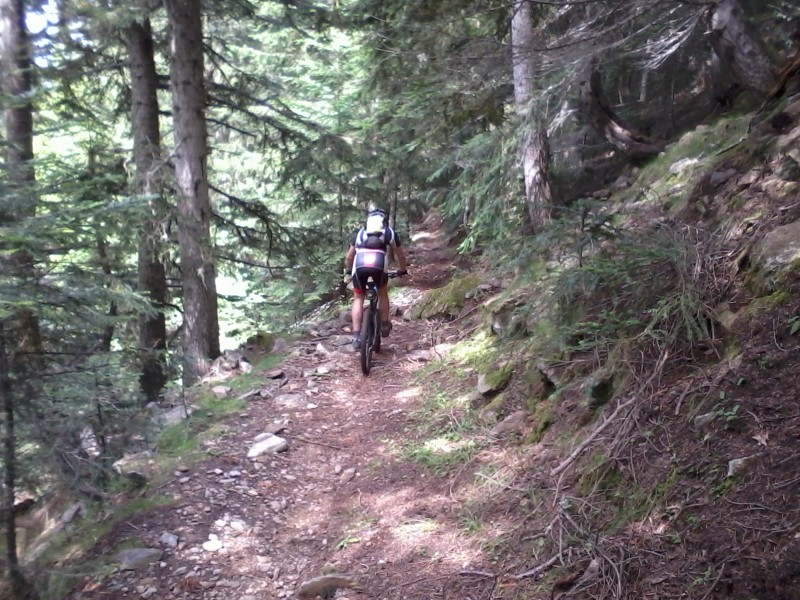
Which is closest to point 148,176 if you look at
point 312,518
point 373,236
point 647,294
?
point 373,236

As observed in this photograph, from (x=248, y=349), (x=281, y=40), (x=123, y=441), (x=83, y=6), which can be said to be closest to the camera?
(x=123, y=441)

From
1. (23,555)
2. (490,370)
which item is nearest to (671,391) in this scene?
(490,370)

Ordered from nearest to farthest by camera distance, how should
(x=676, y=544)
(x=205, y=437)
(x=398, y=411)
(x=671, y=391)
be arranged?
(x=676, y=544) → (x=671, y=391) → (x=205, y=437) → (x=398, y=411)

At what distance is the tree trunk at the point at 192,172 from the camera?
847 centimetres

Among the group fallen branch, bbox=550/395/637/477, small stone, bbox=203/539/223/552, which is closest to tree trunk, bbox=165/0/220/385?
small stone, bbox=203/539/223/552

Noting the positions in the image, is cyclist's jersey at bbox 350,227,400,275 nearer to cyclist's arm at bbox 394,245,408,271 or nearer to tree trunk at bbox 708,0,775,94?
cyclist's arm at bbox 394,245,408,271

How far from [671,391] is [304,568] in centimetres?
282

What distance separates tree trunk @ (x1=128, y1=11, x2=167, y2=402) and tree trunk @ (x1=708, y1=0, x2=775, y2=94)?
697 centimetres

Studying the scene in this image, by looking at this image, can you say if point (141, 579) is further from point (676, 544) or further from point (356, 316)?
point (356, 316)

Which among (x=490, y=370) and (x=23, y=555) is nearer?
(x=23, y=555)

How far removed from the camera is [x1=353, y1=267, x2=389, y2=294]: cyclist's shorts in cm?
766

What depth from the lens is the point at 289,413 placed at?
22.9ft

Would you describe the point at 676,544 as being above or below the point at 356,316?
below

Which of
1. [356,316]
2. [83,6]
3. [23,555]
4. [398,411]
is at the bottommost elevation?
[23,555]
